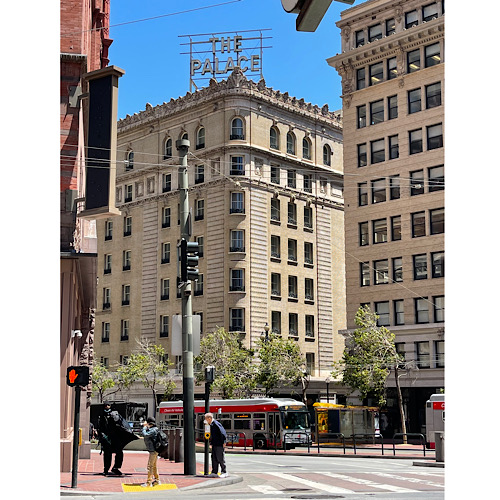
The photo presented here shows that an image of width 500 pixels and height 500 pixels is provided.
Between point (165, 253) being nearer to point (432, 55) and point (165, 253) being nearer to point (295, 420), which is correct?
point (295, 420)

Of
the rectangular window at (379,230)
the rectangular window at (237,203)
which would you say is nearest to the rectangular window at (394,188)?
the rectangular window at (379,230)

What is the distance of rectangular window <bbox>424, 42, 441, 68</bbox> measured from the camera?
4694cm

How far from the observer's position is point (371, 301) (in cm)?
4912

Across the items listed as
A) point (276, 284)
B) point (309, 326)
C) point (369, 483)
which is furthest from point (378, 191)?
point (369, 483)

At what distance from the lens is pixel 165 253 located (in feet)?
209

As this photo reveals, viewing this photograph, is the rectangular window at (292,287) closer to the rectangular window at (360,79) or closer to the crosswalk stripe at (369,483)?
the rectangular window at (360,79)

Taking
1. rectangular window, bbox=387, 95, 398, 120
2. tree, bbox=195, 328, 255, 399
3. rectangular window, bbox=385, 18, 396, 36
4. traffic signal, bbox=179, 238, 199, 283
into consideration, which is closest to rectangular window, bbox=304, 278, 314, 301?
tree, bbox=195, 328, 255, 399

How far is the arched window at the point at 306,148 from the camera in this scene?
65062 mm

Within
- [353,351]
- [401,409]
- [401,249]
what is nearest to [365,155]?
[401,249]

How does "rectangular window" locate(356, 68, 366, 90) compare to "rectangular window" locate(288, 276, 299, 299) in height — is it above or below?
above

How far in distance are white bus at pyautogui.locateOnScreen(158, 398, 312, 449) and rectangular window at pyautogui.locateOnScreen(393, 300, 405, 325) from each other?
1001 cm

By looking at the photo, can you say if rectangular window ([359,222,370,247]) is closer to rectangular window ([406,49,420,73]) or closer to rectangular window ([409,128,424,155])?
rectangular window ([409,128,424,155])

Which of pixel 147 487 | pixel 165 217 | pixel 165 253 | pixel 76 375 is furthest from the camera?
pixel 165 217

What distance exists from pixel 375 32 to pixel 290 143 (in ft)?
49.8
